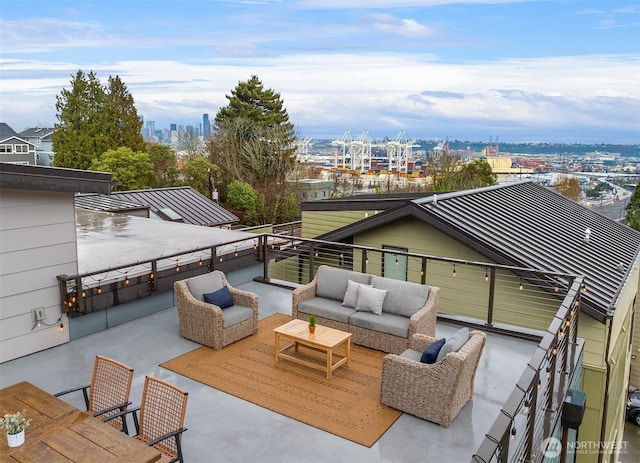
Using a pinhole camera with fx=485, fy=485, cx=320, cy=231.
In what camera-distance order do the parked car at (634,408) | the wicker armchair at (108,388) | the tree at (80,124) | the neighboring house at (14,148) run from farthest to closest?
the neighboring house at (14,148), the tree at (80,124), the parked car at (634,408), the wicker armchair at (108,388)

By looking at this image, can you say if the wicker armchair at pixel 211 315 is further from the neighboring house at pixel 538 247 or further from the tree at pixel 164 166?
the tree at pixel 164 166

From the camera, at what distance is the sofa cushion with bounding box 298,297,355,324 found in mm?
6703

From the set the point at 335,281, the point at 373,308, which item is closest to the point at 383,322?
the point at 373,308

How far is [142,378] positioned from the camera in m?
5.69

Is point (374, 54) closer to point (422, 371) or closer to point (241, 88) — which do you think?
point (241, 88)

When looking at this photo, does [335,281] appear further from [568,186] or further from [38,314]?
[568,186]

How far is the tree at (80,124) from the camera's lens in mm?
32531

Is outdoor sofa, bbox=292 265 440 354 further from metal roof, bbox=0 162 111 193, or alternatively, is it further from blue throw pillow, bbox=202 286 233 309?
metal roof, bbox=0 162 111 193

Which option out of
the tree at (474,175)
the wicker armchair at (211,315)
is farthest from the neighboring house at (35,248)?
the tree at (474,175)

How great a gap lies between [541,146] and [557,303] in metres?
32.3

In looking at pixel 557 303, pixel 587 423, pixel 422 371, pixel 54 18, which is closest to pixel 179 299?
pixel 422 371

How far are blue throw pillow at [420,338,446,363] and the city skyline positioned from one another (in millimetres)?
16267

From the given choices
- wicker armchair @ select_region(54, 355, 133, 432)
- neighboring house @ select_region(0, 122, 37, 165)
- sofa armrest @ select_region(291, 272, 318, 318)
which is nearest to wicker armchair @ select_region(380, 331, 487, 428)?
sofa armrest @ select_region(291, 272, 318, 318)

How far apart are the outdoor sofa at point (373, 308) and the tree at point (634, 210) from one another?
24651 mm
